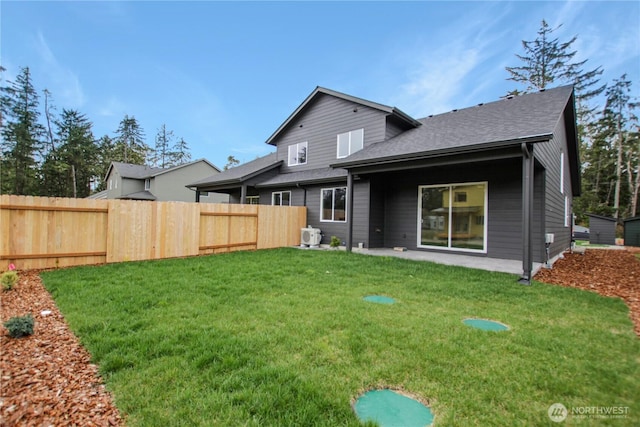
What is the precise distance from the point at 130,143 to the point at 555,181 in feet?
141

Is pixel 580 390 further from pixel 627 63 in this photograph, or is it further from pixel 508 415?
pixel 627 63

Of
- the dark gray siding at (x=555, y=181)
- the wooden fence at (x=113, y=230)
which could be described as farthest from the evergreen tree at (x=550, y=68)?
the wooden fence at (x=113, y=230)

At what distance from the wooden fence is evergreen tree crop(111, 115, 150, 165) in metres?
34.7

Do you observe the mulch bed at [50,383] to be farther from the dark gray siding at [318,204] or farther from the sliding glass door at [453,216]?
the sliding glass door at [453,216]

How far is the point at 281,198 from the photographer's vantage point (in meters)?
13.4

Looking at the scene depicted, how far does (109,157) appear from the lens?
35.1 metres

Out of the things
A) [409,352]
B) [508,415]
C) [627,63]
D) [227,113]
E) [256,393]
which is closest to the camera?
[508,415]

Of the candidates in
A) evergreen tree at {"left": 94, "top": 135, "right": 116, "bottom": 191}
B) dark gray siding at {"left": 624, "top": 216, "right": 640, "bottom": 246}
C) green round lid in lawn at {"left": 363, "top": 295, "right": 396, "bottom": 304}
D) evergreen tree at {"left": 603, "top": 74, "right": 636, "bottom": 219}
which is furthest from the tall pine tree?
evergreen tree at {"left": 603, "top": 74, "right": 636, "bottom": 219}

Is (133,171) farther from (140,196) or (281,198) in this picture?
(281,198)

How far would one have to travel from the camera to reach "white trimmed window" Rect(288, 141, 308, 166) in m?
13.5

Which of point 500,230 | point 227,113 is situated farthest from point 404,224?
point 227,113

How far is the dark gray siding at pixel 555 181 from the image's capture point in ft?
26.5

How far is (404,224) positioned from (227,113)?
2000 cm

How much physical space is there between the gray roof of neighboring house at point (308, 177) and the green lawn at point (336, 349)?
6103 millimetres
